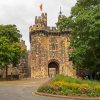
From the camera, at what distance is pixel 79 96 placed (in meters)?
25.0

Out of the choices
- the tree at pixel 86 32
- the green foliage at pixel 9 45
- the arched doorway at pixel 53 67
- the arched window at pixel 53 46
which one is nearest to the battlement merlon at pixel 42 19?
the arched window at pixel 53 46

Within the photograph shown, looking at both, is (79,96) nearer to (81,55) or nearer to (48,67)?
(81,55)

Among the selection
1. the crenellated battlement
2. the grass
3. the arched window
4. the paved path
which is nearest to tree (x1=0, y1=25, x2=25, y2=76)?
the crenellated battlement

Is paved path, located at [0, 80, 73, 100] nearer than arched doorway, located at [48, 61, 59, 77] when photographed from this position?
Yes

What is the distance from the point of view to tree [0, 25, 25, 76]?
61062mm

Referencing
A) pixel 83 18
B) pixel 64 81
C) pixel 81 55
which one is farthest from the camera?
pixel 81 55

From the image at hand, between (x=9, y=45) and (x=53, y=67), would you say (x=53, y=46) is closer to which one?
(x=53, y=67)

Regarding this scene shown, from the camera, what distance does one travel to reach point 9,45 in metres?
63.1

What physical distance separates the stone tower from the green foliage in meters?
4.70

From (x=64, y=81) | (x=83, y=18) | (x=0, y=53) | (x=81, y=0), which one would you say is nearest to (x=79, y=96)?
(x=64, y=81)

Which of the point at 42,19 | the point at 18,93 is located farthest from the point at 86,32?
the point at 42,19

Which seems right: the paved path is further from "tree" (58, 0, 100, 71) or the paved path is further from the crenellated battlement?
the crenellated battlement

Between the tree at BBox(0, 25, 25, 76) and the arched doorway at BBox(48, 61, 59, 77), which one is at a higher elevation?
the tree at BBox(0, 25, 25, 76)

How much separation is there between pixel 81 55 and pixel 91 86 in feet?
35.0
